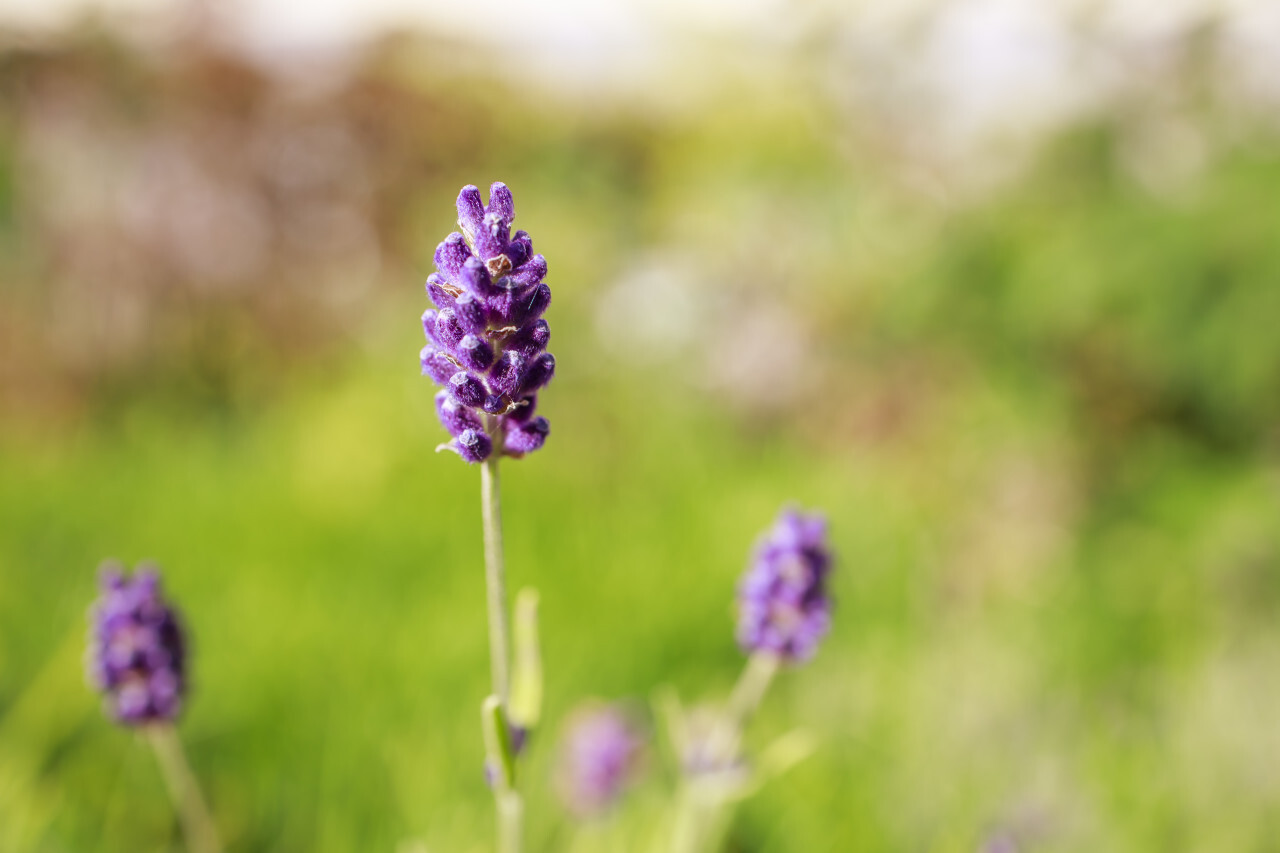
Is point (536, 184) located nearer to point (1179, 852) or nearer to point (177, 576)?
point (177, 576)

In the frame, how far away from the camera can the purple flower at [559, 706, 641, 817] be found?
2074mm

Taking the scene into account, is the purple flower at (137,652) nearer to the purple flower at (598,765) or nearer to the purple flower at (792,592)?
the purple flower at (792,592)

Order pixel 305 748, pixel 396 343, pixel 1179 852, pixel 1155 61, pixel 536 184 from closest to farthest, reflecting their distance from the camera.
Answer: pixel 1179 852, pixel 305 748, pixel 1155 61, pixel 396 343, pixel 536 184

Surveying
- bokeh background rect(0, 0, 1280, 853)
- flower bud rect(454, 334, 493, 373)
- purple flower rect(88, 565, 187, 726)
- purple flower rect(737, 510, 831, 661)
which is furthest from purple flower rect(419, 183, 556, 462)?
bokeh background rect(0, 0, 1280, 853)

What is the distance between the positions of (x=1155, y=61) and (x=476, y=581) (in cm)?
339

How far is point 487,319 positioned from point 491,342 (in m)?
0.02

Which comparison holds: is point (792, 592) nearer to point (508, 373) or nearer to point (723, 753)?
point (723, 753)

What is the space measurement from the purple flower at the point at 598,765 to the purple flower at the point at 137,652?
0.92 meters

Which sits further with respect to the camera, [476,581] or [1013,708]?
[476,581]

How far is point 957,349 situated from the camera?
4.45 meters

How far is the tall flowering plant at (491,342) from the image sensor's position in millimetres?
912

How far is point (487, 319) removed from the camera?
36.4 inches

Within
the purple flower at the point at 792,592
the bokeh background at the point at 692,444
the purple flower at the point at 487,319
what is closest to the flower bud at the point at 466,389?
the purple flower at the point at 487,319

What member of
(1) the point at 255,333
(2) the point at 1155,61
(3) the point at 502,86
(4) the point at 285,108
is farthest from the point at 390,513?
(3) the point at 502,86
